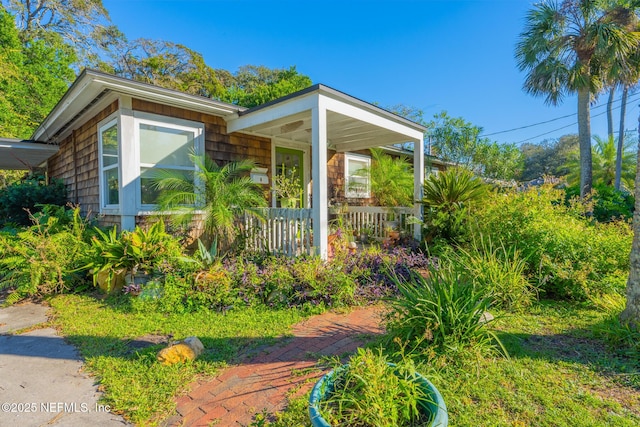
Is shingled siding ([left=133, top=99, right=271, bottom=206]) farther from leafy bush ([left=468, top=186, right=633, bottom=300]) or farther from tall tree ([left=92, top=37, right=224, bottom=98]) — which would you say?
tall tree ([left=92, top=37, right=224, bottom=98])

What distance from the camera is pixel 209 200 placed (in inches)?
196

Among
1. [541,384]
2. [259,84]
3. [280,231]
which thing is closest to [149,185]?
[280,231]

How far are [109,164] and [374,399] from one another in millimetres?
6226

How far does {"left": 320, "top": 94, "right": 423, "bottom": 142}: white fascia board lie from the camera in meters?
4.79

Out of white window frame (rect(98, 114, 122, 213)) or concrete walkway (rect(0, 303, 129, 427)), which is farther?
white window frame (rect(98, 114, 122, 213))

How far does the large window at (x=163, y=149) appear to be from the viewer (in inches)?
205

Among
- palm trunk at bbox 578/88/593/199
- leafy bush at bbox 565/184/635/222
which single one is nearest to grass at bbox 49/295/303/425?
leafy bush at bbox 565/184/635/222

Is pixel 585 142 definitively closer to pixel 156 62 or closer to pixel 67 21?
pixel 156 62

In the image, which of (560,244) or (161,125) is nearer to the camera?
(560,244)

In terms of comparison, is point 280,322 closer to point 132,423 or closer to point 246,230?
point 132,423

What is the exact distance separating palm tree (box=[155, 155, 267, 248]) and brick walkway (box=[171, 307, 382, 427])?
7.59ft

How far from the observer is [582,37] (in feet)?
31.7

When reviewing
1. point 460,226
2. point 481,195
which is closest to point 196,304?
point 460,226

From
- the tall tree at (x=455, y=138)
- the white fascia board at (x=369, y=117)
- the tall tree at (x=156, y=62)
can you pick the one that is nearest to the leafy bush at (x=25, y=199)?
the white fascia board at (x=369, y=117)
